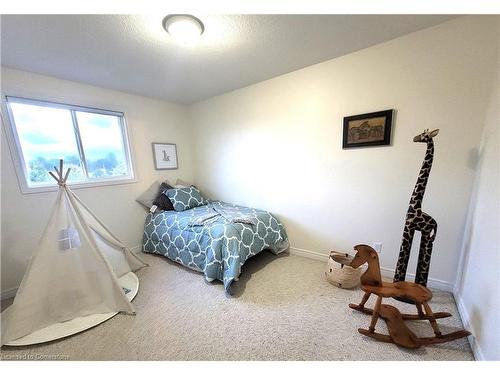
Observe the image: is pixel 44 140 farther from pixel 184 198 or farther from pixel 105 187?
pixel 184 198

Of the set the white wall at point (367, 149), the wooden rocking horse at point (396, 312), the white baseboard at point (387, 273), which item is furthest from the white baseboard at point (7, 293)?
the wooden rocking horse at point (396, 312)

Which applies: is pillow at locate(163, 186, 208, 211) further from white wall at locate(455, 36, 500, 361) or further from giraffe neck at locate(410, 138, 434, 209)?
white wall at locate(455, 36, 500, 361)

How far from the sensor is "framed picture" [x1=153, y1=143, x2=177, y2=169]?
3.14m

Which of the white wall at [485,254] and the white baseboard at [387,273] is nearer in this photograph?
the white wall at [485,254]

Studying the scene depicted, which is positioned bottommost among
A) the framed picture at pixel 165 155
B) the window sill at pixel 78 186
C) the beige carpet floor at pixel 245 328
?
the beige carpet floor at pixel 245 328

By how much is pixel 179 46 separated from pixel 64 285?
7.70 feet

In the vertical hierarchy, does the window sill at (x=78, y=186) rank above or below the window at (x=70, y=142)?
below

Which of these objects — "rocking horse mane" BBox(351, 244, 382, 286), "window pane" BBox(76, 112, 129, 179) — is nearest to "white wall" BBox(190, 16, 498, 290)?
"rocking horse mane" BBox(351, 244, 382, 286)

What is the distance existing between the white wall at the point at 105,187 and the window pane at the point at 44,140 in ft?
0.47

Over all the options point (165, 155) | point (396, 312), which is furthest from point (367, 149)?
point (165, 155)

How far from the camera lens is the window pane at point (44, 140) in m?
2.05

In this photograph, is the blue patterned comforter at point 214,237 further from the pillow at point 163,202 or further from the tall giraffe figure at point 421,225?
the tall giraffe figure at point 421,225

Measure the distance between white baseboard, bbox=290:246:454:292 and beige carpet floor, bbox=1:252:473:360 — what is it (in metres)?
0.09
